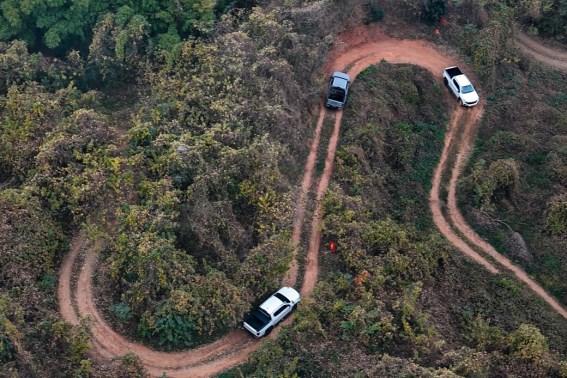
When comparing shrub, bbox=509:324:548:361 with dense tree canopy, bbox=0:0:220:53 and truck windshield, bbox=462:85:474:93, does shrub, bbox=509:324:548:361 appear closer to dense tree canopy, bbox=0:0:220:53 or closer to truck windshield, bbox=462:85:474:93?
truck windshield, bbox=462:85:474:93

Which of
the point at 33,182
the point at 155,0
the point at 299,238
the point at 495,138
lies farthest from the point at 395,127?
the point at 33,182

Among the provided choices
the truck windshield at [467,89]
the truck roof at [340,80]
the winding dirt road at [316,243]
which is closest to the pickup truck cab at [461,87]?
the truck windshield at [467,89]

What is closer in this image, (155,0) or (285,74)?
(285,74)

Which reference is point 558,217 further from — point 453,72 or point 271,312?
point 271,312

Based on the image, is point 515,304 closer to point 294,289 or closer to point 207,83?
point 294,289

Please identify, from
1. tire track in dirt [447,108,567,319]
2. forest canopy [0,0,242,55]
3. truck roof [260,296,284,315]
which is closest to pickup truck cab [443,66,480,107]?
tire track in dirt [447,108,567,319]

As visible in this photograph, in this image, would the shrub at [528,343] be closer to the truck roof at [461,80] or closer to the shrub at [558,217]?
the shrub at [558,217]
